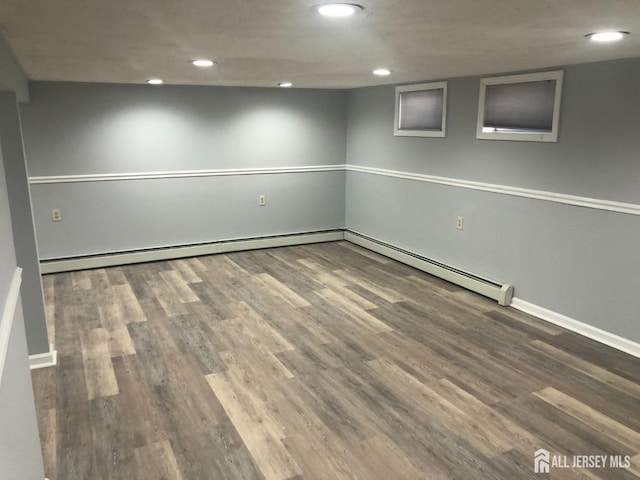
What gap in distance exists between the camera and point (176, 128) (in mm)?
5414

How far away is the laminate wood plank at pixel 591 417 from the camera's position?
2.47m

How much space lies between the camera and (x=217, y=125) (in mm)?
5605

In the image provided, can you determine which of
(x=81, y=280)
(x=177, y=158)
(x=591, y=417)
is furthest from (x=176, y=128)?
(x=591, y=417)

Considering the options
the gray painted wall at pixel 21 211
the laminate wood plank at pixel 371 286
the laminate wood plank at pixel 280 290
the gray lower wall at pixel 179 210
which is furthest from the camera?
the gray lower wall at pixel 179 210

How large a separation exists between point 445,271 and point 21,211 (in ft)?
11.6

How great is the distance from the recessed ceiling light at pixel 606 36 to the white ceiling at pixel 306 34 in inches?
3.3

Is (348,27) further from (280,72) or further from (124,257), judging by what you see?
(124,257)

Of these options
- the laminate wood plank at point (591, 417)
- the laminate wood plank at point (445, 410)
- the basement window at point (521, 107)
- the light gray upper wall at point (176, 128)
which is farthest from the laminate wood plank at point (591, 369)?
the light gray upper wall at point (176, 128)

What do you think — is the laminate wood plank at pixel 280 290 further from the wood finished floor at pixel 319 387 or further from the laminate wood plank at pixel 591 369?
the laminate wood plank at pixel 591 369

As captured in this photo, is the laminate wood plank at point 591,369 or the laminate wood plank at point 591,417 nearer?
the laminate wood plank at point 591,417

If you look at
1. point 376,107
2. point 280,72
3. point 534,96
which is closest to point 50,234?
point 280,72

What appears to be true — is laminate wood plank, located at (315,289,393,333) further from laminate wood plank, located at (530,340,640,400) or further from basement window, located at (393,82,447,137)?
basement window, located at (393,82,447,137)

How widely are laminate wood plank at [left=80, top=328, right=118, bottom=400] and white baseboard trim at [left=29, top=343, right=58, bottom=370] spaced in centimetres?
18

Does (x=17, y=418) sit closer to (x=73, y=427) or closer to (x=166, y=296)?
(x=73, y=427)
